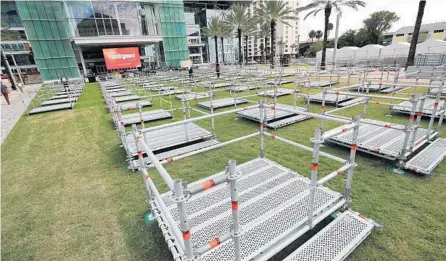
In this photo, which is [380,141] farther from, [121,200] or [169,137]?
[121,200]

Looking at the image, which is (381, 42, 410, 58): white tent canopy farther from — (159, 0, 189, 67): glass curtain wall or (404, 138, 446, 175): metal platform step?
(159, 0, 189, 67): glass curtain wall

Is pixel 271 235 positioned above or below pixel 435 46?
below

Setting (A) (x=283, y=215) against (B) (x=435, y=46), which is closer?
(A) (x=283, y=215)

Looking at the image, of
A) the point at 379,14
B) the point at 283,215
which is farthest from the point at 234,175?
the point at 379,14

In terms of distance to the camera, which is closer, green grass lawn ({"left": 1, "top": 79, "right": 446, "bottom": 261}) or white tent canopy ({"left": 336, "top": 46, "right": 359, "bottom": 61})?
green grass lawn ({"left": 1, "top": 79, "right": 446, "bottom": 261})

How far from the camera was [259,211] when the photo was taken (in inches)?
122

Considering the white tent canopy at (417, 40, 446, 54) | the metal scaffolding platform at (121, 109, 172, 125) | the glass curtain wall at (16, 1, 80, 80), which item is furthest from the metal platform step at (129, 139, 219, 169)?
the glass curtain wall at (16, 1, 80, 80)

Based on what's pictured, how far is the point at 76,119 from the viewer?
10602mm

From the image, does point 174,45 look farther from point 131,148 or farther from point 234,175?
point 234,175

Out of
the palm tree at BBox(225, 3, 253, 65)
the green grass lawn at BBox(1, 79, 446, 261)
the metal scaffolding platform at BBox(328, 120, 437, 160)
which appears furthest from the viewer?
the palm tree at BBox(225, 3, 253, 65)

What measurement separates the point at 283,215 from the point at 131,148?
4.12m

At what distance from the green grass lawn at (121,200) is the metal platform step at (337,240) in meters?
0.16

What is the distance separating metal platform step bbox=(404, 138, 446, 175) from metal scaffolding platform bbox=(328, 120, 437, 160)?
199 mm

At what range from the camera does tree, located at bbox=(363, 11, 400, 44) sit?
57.4 meters
